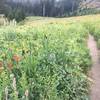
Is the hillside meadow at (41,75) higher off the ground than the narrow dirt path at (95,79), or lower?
higher

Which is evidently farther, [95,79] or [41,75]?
[95,79]

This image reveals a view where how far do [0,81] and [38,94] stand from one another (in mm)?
713

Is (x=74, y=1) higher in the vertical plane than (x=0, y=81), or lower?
higher

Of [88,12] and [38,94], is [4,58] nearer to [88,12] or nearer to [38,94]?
[38,94]

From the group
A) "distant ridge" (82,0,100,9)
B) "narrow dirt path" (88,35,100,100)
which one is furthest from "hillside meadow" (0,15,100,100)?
"distant ridge" (82,0,100,9)

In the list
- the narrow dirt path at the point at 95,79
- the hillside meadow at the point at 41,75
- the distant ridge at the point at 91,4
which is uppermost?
the distant ridge at the point at 91,4

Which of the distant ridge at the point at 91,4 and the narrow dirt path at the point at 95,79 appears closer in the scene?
the narrow dirt path at the point at 95,79

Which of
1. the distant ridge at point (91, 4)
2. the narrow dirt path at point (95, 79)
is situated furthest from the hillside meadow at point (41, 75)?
the distant ridge at point (91, 4)

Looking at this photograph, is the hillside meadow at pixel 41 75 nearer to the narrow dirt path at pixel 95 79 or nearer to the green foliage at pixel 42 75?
the green foliage at pixel 42 75

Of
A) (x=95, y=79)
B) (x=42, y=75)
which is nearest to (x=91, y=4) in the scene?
(x=95, y=79)

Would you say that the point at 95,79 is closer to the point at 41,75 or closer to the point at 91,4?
the point at 41,75

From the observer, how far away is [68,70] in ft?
23.8

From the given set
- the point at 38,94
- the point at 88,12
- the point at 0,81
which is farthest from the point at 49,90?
the point at 88,12

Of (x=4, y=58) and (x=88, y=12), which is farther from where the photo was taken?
(x=88, y=12)
